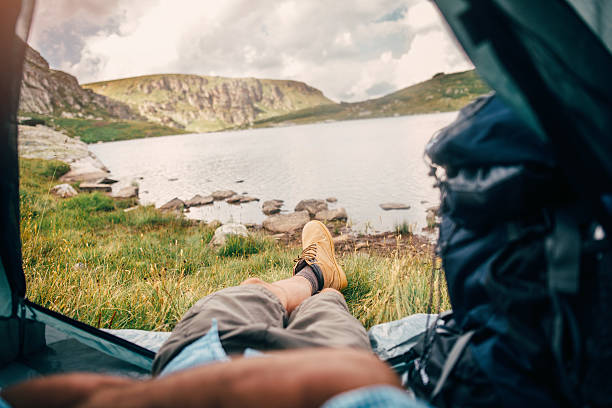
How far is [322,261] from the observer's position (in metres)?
2.64

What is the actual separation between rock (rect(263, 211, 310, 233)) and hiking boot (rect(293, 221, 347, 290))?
146 inches

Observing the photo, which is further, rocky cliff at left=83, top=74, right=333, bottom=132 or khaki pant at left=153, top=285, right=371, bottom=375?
rocky cliff at left=83, top=74, right=333, bottom=132

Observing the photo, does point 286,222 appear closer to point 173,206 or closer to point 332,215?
point 332,215

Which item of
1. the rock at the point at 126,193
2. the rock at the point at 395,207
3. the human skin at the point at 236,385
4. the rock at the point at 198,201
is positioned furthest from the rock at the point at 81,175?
the human skin at the point at 236,385

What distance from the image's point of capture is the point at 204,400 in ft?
1.97

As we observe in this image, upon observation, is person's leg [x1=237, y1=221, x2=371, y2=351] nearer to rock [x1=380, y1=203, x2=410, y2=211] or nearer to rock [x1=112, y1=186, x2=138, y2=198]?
rock [x1=380, y1=203, x2=410, y2=211]

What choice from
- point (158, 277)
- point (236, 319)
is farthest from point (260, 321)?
point (158, 277)

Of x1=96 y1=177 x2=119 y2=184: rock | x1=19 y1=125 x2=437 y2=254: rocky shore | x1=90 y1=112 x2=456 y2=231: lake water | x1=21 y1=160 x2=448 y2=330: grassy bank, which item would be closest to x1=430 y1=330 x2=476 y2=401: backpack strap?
x1=21 y1=160 x2=448 y2=330: grassy bank

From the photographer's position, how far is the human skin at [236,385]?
0.60 meters

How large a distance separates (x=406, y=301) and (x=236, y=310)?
137cm

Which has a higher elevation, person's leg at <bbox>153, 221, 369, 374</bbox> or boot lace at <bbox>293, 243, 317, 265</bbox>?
person's leg at <bbox>153, 221, 369, 374</bbox>

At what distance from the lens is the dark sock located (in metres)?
2.28

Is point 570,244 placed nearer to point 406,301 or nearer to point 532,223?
point 532,223

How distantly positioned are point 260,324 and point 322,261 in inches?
54.7
